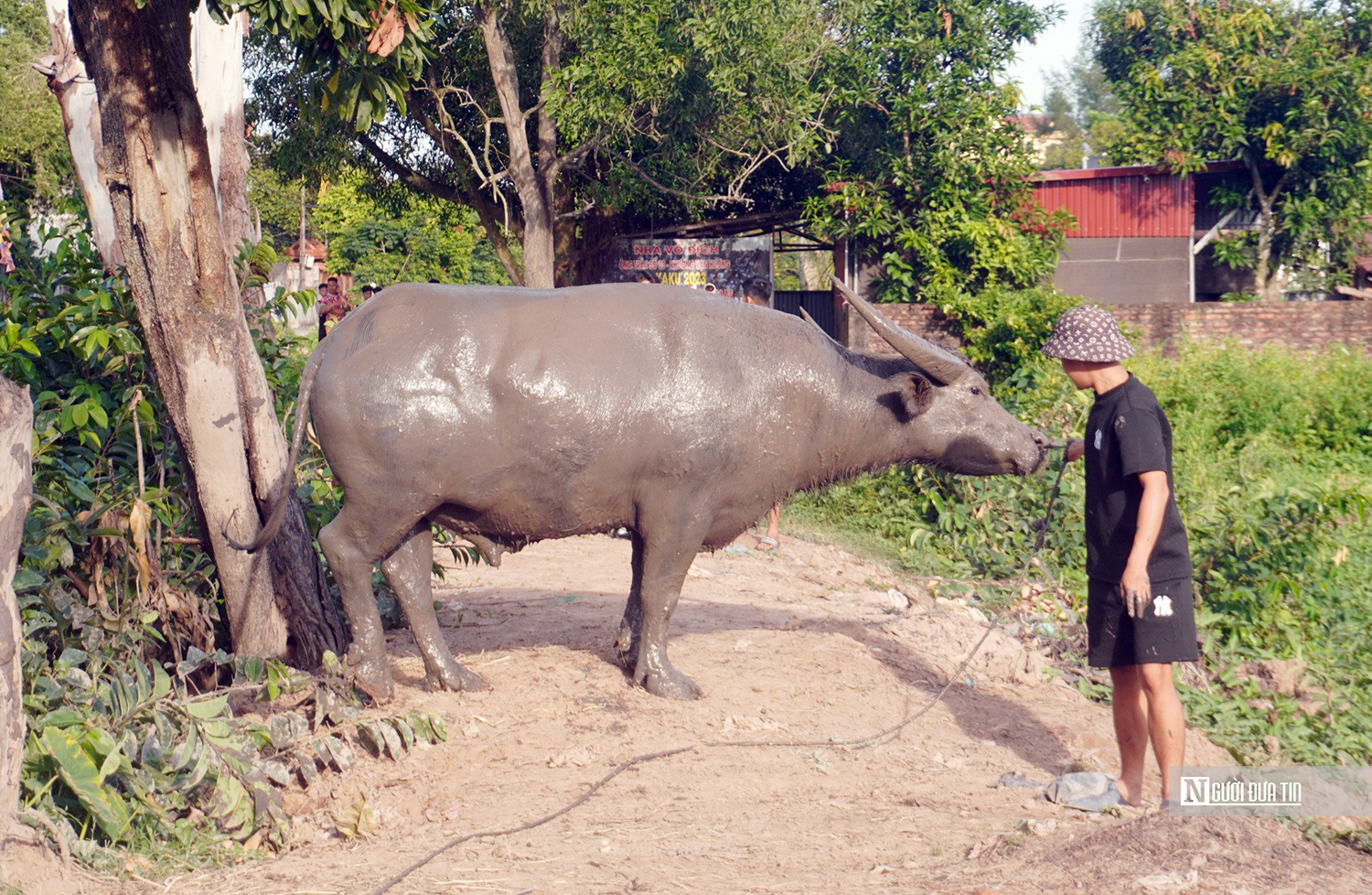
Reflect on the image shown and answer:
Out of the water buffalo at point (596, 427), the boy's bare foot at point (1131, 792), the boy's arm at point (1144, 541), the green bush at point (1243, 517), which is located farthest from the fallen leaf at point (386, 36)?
the green bush at point (1243, 517)

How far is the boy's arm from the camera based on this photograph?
4164 mm

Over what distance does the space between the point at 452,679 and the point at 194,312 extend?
188 cm

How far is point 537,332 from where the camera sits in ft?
16.2

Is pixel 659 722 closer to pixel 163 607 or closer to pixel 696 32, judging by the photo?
pixel 163 607

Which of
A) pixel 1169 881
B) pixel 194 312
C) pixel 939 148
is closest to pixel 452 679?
pixel 194 312

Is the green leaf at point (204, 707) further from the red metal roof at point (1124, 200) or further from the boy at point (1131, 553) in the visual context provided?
the red metal roof at point (1124, 200)

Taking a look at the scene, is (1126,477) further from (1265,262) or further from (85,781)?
(1265,262)

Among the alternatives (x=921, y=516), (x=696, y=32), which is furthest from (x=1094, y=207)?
(x=921, y=516)

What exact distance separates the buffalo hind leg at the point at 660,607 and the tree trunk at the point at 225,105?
3.38 m

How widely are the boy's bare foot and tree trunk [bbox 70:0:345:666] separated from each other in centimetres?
345

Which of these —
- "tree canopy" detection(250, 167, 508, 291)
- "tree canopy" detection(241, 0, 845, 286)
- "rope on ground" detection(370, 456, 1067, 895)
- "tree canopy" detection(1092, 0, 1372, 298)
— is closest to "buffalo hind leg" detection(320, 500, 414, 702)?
"rope on ground" detection(370, 456, 1067, 895)

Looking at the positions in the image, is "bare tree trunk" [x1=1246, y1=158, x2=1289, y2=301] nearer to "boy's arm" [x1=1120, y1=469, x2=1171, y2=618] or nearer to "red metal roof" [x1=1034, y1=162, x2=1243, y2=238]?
"red metal roof" [x1=1034, y1=162, x2=1243, y2=238]

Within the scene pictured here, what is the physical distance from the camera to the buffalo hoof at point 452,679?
5137 millimetres

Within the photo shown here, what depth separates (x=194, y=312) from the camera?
4812mm
